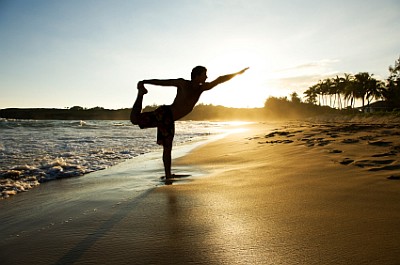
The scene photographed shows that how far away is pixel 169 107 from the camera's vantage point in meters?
3.95

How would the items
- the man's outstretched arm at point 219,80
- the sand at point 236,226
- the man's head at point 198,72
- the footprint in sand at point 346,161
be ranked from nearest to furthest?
the sand at point 236,226
the footprint in sand at point 346,161
the man's head at point 198,72
the man's outstretched arm at point 219,80

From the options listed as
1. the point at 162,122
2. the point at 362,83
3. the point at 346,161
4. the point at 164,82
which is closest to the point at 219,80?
the point at 164,82

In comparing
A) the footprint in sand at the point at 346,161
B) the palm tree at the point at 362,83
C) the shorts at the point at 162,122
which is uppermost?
the palm tree at the point at 362,83

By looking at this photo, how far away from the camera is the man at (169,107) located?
3695 millimetres

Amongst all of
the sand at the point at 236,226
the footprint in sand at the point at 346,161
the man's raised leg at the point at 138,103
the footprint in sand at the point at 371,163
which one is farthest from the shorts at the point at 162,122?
the footprint in sand at the point at 371,163

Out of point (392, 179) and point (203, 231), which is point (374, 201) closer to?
point (392, 179)

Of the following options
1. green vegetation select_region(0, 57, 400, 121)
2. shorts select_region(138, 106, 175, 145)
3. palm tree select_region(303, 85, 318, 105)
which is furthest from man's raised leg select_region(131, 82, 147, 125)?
palm tree select_region(303, 85, 318, 105)

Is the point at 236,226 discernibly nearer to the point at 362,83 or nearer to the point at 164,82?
the point at 164,82

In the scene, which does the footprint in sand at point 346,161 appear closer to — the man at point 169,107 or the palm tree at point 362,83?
the man at point 169,107

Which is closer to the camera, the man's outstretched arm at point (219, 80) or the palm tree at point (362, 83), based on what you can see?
the man's outstretched arm at point (219, 80)

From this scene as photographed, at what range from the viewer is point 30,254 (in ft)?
5.00

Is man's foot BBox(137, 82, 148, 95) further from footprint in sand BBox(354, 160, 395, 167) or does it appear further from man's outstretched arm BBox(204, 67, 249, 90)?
footprint in sand BBox(354, 160, 395, 167)

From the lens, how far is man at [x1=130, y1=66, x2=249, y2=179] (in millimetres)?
3695

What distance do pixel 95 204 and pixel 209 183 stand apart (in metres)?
1.24
